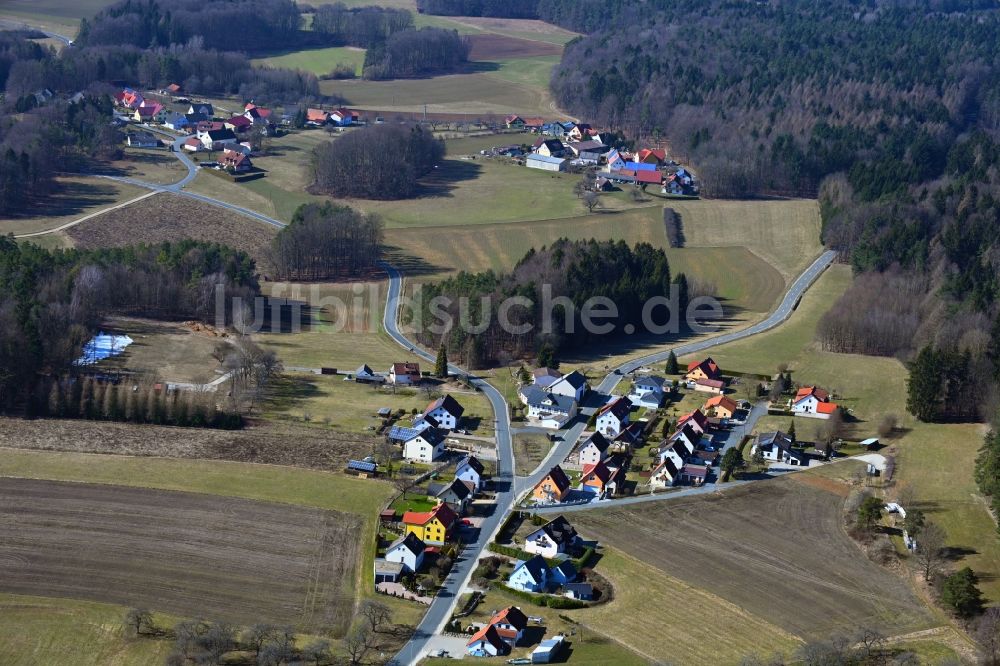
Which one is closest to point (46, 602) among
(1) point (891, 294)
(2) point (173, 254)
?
(2) point (173, 254)

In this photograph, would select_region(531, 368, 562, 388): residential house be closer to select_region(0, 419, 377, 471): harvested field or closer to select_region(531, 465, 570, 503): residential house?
select_region(0, 419, 377, 471): harvested field

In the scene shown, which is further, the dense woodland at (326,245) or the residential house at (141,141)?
the residential house at (141,141)

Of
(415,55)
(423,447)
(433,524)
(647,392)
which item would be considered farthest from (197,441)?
(415,55)

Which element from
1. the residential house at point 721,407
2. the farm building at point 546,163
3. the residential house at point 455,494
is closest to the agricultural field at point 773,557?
the residential house at point 455,494

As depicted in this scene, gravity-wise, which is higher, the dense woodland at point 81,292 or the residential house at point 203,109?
the residential house at point 203,109

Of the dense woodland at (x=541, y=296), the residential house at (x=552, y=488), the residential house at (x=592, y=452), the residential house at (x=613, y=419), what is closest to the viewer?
the residential house at (x=552, y=488)

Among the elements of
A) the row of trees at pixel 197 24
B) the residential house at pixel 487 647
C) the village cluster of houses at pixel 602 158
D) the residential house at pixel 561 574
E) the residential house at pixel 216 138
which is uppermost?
the row of trees at pixel 197 24

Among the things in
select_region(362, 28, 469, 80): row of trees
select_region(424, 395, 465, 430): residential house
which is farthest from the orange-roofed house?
select_region(362, 28, 469, 80): row of trees

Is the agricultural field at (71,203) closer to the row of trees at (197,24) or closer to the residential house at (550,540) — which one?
the row of trees at (197,24)
